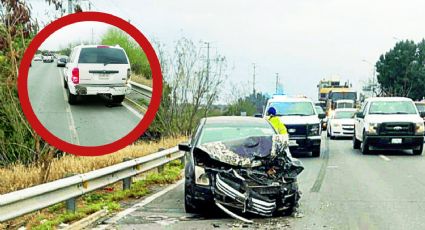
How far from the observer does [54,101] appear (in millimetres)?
6312

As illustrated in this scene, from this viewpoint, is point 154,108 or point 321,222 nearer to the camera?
point 154,108

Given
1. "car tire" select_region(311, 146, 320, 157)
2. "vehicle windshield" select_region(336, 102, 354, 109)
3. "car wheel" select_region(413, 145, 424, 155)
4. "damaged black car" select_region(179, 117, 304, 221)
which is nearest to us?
"damaged black car" select_region(179, 117, 304, 221)

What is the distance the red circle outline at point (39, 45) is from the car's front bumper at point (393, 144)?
1640cm

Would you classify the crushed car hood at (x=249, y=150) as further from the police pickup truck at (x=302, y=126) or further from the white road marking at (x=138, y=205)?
the police pickup truck at (x=302, y=126)

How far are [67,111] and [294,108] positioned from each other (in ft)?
55.7

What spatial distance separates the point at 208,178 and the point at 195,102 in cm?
1663

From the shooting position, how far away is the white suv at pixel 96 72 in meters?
6.05

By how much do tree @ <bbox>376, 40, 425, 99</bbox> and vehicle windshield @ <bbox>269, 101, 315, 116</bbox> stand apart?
60.0 metres

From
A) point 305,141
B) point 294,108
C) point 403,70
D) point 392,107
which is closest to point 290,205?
point 305,141

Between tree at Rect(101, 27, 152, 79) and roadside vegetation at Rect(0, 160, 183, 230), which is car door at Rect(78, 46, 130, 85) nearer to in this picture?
tree at Rect(101, 27, 152, 79)

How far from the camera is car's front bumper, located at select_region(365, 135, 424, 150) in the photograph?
22.1 meters

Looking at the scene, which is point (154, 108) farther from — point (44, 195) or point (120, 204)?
point (120, 204)

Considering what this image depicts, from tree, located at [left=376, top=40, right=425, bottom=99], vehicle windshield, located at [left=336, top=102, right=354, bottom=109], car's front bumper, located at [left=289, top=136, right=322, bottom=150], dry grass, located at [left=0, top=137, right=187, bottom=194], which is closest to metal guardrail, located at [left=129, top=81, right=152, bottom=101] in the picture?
dry grass, located at [left=0, top=137, right=187, bottom=194]

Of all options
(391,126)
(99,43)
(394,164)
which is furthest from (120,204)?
(391,126)
